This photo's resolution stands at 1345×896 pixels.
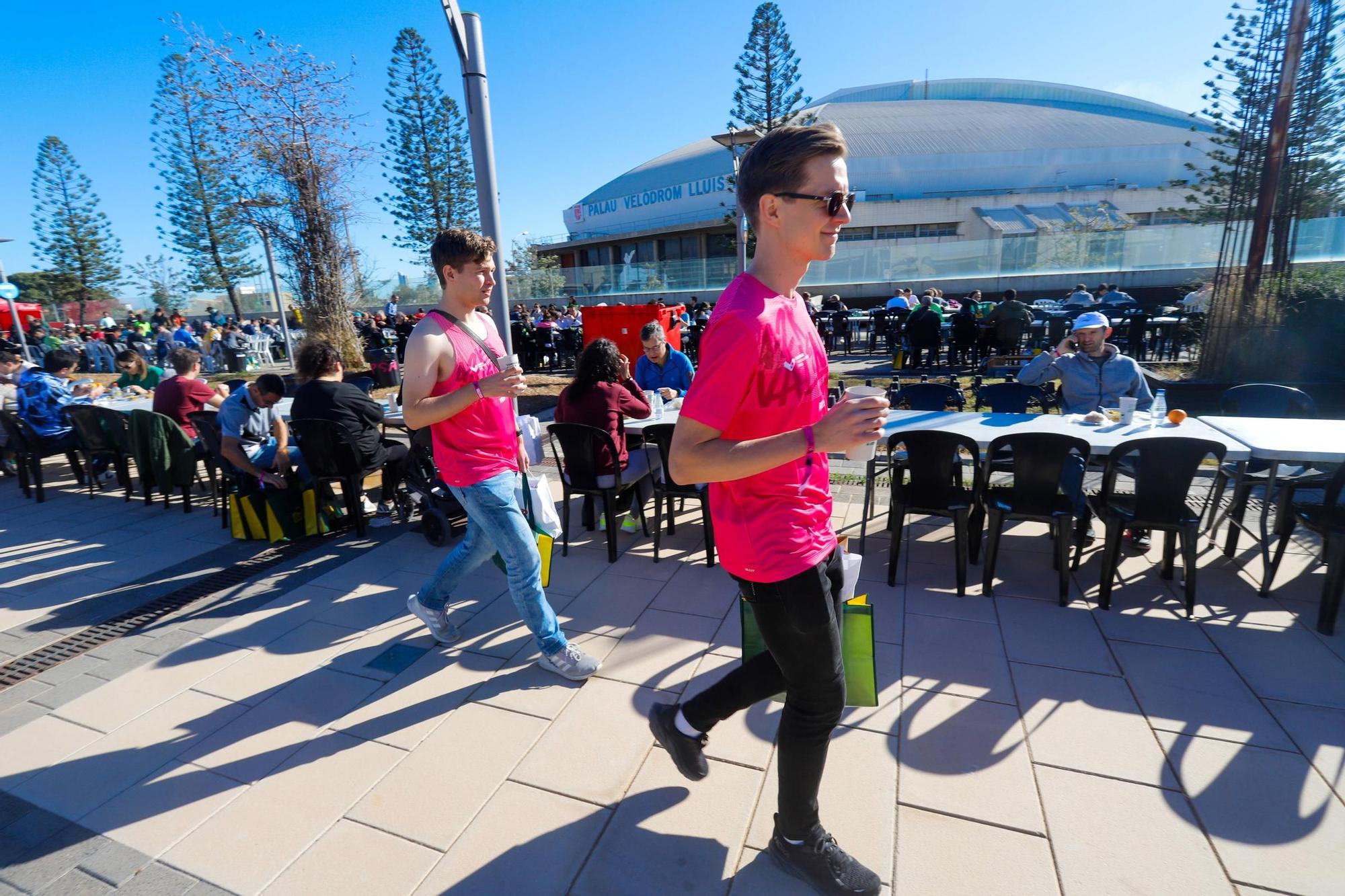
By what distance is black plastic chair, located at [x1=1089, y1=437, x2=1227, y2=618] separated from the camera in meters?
2.95

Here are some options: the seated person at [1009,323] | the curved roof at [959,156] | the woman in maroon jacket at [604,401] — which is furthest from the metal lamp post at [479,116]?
the curved roof at [959,156]

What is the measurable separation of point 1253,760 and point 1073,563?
5.14ft

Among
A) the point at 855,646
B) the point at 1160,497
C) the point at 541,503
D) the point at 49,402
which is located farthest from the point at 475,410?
the point at 49,402

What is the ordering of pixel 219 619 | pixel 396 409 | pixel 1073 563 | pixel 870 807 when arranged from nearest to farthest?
pixel 870 807
pixel 219 619
pixel 1073 563
pixel 396 409

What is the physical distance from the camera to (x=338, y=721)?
2.43 meters

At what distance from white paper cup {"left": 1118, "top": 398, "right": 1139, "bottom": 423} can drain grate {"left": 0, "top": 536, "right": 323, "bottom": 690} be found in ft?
17.5

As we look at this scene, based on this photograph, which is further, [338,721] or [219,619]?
[219,619]

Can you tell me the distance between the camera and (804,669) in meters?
1.43

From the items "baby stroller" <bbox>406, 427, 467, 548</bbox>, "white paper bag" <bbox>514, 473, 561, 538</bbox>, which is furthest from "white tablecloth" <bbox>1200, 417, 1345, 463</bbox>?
"baby stroller" <bbox>406, 427, 467, 548</bbox>

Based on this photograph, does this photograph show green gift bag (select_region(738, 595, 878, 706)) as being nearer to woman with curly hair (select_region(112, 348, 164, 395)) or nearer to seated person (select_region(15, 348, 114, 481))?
seated person (select_region(15, 348, 114, 481))

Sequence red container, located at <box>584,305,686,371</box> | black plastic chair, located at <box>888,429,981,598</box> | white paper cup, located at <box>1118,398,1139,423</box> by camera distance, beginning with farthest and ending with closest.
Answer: red container, located at <box>584,305,686,371</box>
white paper cup, located at <box>1118,398,1139,423</box>
black plastic chair, located at <box>888,429,981,598</box>

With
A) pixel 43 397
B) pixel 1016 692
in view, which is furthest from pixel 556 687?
pixel 43 397

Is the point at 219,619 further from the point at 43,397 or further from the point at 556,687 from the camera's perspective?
the point at 43,397

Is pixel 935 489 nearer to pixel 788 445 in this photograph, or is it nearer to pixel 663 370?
pixel 788 445
